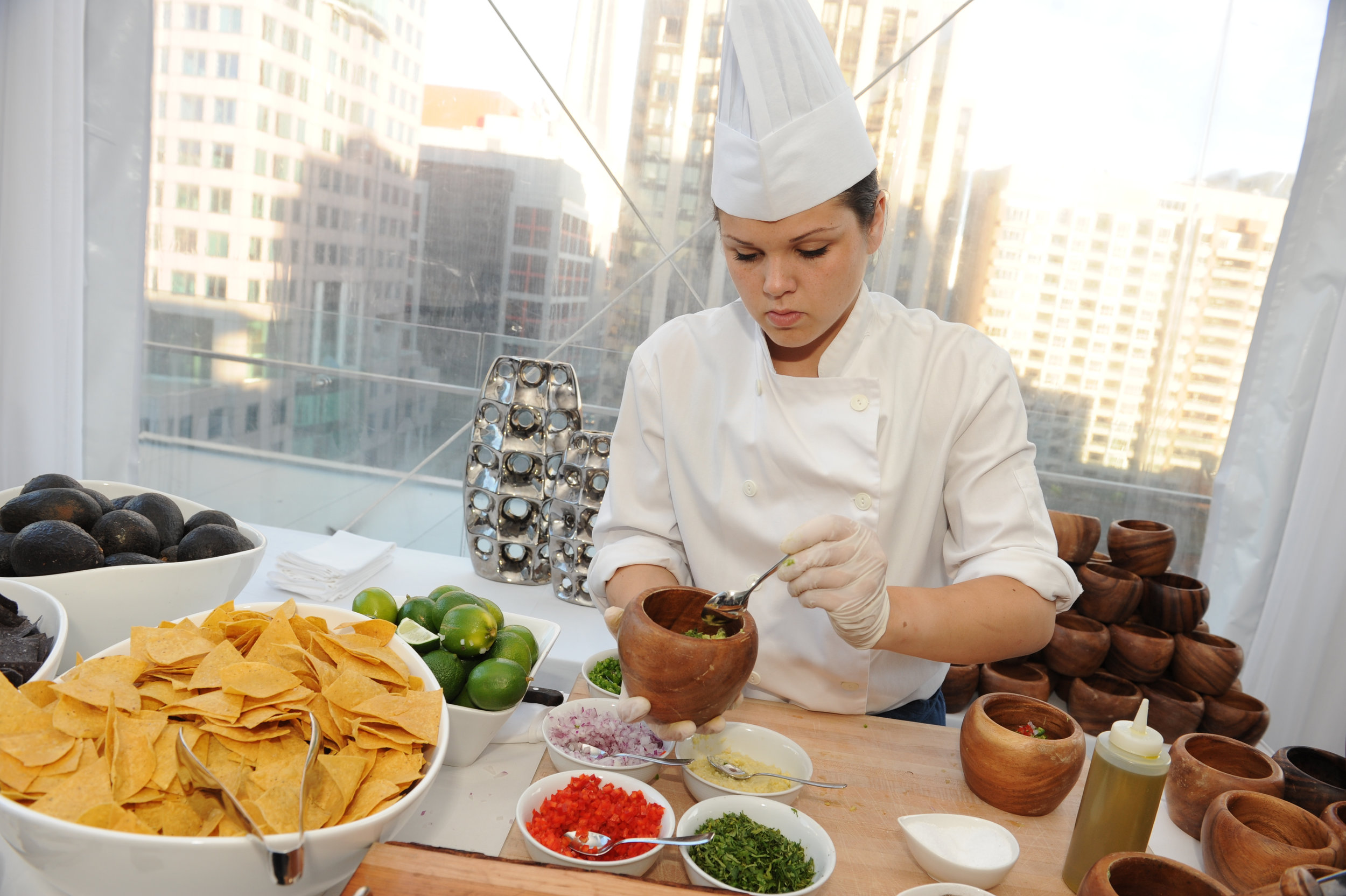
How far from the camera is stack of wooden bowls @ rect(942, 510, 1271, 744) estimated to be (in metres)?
2.17

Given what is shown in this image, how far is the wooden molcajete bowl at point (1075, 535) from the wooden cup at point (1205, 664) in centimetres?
32

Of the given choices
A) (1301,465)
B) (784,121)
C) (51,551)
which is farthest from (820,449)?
(1301,465)

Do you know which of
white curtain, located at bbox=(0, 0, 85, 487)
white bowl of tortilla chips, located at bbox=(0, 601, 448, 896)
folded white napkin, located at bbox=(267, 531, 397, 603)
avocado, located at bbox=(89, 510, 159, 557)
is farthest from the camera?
white curtain, located at bbox=(0, 0, 85, 487)

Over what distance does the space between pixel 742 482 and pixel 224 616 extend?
753mm

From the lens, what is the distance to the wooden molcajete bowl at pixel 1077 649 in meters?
2.19

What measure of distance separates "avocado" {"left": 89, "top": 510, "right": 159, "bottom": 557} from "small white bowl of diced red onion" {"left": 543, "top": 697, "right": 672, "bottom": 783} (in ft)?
1.93

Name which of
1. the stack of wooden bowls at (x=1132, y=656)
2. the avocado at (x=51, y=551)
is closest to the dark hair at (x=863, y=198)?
the avocado at (x=51, y=551)

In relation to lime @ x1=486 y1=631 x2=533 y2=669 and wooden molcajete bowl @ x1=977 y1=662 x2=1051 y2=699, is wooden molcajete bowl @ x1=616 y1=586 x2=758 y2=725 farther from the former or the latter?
wooden molcajete bowl @ x1=977 y1=662 x2=1051 y2=699

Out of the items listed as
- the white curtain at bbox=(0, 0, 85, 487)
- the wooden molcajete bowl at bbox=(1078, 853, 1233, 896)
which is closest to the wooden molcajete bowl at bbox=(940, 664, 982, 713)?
the wooden molcajete bowl at bbox=(1078, 853, 1233, 896)

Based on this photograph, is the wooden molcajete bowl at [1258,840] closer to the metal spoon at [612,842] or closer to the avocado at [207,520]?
the metal spoon at [612,842]

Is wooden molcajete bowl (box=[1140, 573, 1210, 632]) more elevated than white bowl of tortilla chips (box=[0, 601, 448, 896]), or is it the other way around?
white bowl of tortilla chips (box=[0, 601, 448, 896])

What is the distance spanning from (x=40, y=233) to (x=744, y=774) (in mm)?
2863

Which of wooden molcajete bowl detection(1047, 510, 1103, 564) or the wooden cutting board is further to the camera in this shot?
wooden molcajete bowl detection(1047, 510, 1103, 564)

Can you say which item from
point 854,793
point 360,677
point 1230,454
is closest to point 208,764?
point 360,677
